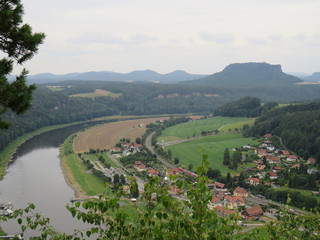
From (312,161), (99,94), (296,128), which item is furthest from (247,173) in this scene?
(99,94)

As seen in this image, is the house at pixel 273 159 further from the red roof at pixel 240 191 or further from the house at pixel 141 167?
the house at pixel 141 167

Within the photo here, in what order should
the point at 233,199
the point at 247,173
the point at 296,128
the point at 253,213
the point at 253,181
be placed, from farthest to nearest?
the point at 296,128 → the point at 247,173 → the point at 253,181 → the point at 233,199 → the point at 253,213

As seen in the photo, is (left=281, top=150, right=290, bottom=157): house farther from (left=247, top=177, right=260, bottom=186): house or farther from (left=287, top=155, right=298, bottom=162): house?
(left=247, top=177, right=260, bottom=186): house

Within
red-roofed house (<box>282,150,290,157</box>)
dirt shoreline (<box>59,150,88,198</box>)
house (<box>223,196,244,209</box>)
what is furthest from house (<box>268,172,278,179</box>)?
dirt shoreline (<box>59,150,88,198</box>)

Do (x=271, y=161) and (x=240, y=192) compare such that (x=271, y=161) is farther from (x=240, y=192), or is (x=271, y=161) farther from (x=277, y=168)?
(x=240, y=192)

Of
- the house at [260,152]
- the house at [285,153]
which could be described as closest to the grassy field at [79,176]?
the house at [260,152]

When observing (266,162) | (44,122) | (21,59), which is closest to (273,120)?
(266,162)
